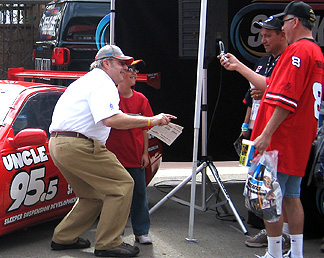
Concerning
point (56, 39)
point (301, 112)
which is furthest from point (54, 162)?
point (56, 39)

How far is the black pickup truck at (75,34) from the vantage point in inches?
392

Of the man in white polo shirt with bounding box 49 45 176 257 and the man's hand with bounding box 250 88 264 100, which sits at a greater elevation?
the man's hand with bounding box 250 88 264 100

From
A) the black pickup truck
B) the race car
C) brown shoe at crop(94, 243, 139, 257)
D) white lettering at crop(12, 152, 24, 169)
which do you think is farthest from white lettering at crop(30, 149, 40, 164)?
the black pickup truck

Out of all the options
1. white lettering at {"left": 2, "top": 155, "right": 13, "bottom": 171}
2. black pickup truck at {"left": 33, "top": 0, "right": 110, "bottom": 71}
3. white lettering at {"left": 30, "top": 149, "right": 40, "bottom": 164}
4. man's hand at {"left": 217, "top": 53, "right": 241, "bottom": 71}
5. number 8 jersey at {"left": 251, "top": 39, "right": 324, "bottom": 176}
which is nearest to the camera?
number 8 jersey at {"left": 251, "top": 39, "right": 324, "bottom": 176}

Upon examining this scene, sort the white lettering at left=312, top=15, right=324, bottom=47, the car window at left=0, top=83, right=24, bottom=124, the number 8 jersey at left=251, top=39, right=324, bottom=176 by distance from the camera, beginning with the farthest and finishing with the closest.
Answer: the white lettering at left=312, top=15, right=324, bottom=47 → the car window at left=0, top=83, right=24, bottom=124 → the number 8 jersey at left=251, top=39, right=324, bottom=176

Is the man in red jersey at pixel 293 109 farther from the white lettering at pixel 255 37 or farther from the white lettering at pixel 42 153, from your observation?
the white lettering at pixel 255 37

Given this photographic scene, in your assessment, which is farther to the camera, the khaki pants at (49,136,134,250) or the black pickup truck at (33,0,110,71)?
the black pickup truck at (33,0,110,71)

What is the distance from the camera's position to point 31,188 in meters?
5.24

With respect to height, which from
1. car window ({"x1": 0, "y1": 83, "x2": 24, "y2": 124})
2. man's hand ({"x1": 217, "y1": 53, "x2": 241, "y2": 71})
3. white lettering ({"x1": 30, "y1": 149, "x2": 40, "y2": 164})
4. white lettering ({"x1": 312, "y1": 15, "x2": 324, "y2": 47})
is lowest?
white lettering ({"x1": 30, "y1": 149, "x2": 40, "y2": 164})

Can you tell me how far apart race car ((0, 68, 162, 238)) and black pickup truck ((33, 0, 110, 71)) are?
3.97m

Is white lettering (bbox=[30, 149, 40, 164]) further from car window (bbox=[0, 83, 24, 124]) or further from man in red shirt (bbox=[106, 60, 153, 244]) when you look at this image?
man in red shirt (bbox=[106, 60, 153, 244])

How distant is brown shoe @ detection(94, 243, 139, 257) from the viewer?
5.09m

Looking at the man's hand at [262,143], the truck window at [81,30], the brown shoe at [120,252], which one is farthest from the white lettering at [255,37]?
the truck window at [81,30]

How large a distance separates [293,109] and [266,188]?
0.61 meters
